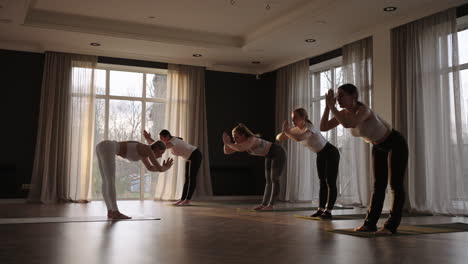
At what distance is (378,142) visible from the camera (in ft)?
11.3

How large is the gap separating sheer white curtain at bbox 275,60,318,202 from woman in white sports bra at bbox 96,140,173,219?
427 centimetres

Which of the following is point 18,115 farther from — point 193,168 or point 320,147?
point 320,147

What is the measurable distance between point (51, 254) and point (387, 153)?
2395 millimetres

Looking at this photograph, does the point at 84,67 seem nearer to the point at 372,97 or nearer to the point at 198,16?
the point at 198,16

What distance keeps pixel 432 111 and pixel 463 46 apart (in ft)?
3.08

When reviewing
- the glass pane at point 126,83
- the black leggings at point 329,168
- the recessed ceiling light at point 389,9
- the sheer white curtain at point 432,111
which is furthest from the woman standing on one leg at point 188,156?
the recessed ceiling light at point 389,9

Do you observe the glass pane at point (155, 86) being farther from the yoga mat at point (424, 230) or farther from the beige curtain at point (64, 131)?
the yoga mat at point (424, 230)

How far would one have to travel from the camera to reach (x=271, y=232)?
11.9ft

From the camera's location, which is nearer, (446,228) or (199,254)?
(199,254)

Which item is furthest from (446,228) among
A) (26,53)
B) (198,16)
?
(26,53)

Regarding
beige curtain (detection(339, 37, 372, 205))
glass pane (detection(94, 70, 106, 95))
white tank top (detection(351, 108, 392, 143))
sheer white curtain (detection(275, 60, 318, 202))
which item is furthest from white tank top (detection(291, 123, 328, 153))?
glass pane (detection(94, 70, 106, 95))

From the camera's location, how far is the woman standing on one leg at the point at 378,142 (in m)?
3.32

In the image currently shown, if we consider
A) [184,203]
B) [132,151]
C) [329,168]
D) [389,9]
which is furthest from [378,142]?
[184,203]

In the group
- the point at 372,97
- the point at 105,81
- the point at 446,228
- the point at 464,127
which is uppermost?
the point at 105,81
